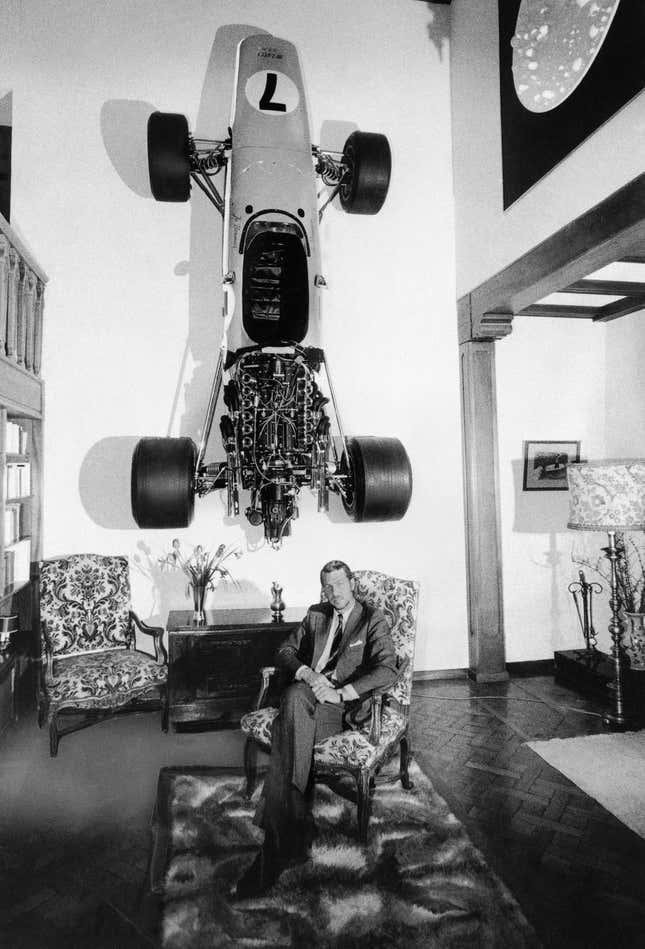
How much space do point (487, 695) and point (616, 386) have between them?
262 cm

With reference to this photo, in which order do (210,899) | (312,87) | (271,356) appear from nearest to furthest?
(210,899), (271,356), (312,87)

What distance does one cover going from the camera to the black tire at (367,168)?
399cm

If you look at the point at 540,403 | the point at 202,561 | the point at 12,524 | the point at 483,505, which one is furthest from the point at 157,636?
the point at 540,403

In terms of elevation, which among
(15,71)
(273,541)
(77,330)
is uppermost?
(15,71)

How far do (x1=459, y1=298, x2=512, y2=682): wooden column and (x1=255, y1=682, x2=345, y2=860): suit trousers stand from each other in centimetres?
221

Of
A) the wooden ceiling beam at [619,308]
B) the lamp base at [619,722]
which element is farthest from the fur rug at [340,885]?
the wooden ceiling beam at [619,308]

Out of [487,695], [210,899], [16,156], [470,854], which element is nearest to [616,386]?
[487,695]

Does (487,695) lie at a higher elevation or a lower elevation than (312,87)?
lower

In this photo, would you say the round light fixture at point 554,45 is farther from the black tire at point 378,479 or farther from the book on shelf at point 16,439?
the book on shelf at point 16,439

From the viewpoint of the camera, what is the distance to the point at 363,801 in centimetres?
252

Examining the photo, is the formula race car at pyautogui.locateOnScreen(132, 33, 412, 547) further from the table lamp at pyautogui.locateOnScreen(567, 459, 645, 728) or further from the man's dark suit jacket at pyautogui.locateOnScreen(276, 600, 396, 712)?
the table lamp at pyautogui.locateOnScreen(567, 459, 645, 728)

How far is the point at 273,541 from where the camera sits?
426 centimetres

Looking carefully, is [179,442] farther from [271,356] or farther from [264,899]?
[264,899]

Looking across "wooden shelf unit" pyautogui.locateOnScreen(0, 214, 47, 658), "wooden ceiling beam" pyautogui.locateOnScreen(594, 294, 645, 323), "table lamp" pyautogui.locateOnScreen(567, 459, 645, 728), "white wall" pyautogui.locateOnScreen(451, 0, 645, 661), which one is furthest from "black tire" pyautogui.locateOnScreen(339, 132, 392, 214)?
"table lamp" pyautogui.locateOnScreen(567, 459, 645, 728)
